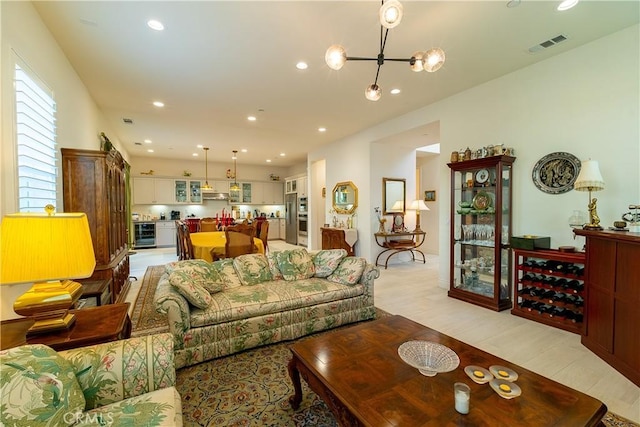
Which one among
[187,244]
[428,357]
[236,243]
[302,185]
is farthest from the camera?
[302,185]

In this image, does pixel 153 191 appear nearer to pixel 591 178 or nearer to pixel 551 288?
pixel 551 288

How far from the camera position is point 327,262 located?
11.3ft

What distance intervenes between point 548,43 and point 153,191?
32.6ft

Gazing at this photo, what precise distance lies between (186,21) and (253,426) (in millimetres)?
3230

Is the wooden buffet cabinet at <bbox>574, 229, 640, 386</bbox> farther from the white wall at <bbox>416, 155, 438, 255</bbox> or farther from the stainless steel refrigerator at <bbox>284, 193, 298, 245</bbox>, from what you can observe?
the stainless steel refrigerator at <bbox>284, 193, 298, 245</bbox>

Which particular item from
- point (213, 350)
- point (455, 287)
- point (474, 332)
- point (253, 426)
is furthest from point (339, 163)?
point (253, 426)

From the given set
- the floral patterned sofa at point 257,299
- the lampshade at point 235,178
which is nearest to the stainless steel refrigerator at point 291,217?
the lampshade at point 235,178

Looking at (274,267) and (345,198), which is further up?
(345,198)

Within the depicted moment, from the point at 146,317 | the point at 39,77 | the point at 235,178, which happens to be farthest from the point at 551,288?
the point at 235,178

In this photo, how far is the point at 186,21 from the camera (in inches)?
96.4

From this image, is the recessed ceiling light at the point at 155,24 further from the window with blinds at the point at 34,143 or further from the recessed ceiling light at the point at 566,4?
the recessed ceiling light at the point at 566,4

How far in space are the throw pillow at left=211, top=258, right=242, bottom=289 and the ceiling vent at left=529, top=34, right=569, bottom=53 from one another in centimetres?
414

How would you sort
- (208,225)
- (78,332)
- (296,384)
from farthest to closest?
(208,225), (296,384), (78,332)

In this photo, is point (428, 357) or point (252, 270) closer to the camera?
point (428, 357)
